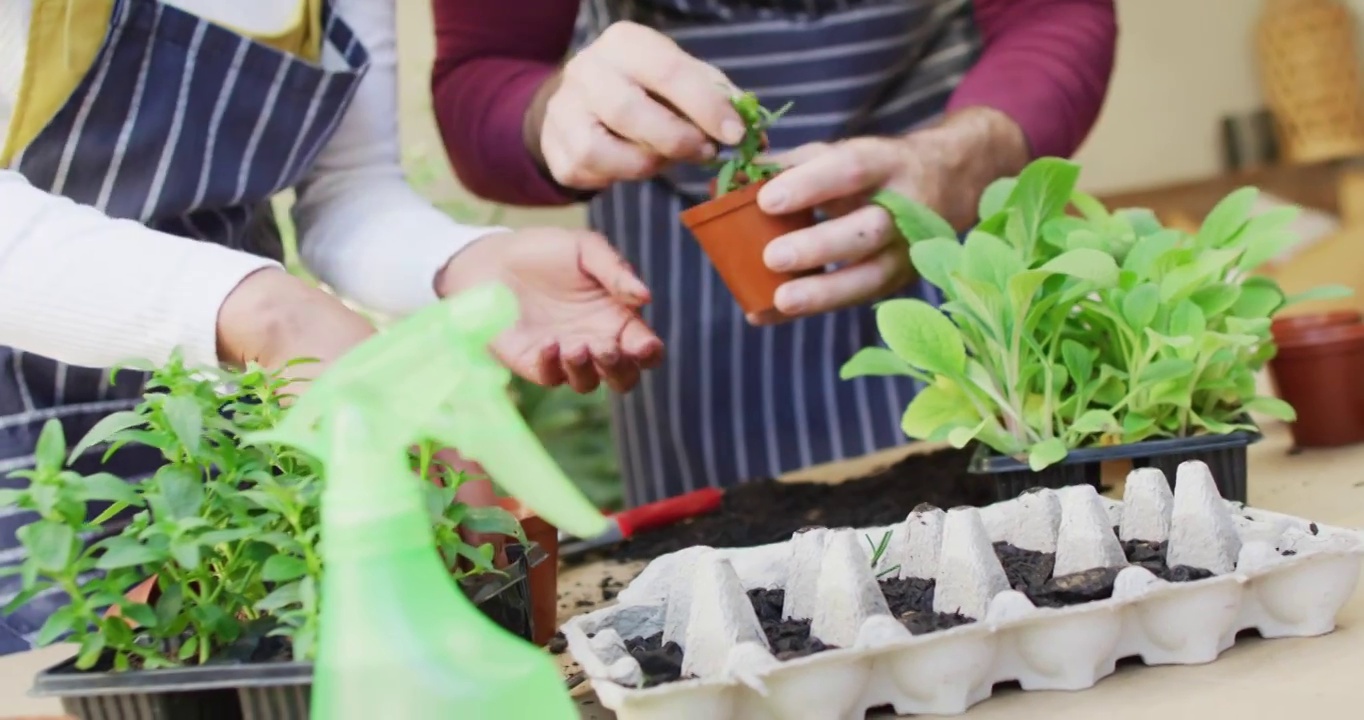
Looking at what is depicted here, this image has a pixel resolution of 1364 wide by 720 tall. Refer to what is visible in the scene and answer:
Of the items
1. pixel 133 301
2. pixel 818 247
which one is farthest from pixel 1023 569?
pixel 133 301

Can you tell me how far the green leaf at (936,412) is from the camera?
0.80 m

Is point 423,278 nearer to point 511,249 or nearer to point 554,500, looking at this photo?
point 511,249

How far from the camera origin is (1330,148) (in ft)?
10.0

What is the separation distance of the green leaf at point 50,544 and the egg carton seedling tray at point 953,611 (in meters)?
0.21

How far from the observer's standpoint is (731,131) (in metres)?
0.93

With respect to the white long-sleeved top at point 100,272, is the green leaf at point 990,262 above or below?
below

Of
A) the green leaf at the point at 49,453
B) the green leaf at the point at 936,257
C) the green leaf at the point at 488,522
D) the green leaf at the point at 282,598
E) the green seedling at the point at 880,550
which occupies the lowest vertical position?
the green seedling at the point at 880,550

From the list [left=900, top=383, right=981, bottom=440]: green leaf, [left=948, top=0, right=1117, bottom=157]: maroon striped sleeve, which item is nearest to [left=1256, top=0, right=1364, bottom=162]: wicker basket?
[left=948, top=0, right=1117, bottom=157]: maroon striped sleeve

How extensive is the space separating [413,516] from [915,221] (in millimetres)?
593

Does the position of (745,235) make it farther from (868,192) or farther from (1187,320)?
(1187,320)

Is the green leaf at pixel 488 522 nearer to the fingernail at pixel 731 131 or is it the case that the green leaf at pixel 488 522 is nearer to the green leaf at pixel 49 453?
the green leaf at pixel 49 453

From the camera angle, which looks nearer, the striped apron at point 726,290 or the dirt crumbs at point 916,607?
the dirt crumbs at point 916,607

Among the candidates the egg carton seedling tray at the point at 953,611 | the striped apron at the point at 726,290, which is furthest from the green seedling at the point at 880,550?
the striped apron at the point at 726,290

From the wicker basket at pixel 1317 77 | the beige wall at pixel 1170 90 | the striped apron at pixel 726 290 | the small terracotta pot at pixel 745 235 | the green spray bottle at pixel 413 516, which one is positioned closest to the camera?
the green spray bottle at pixel 413 516
